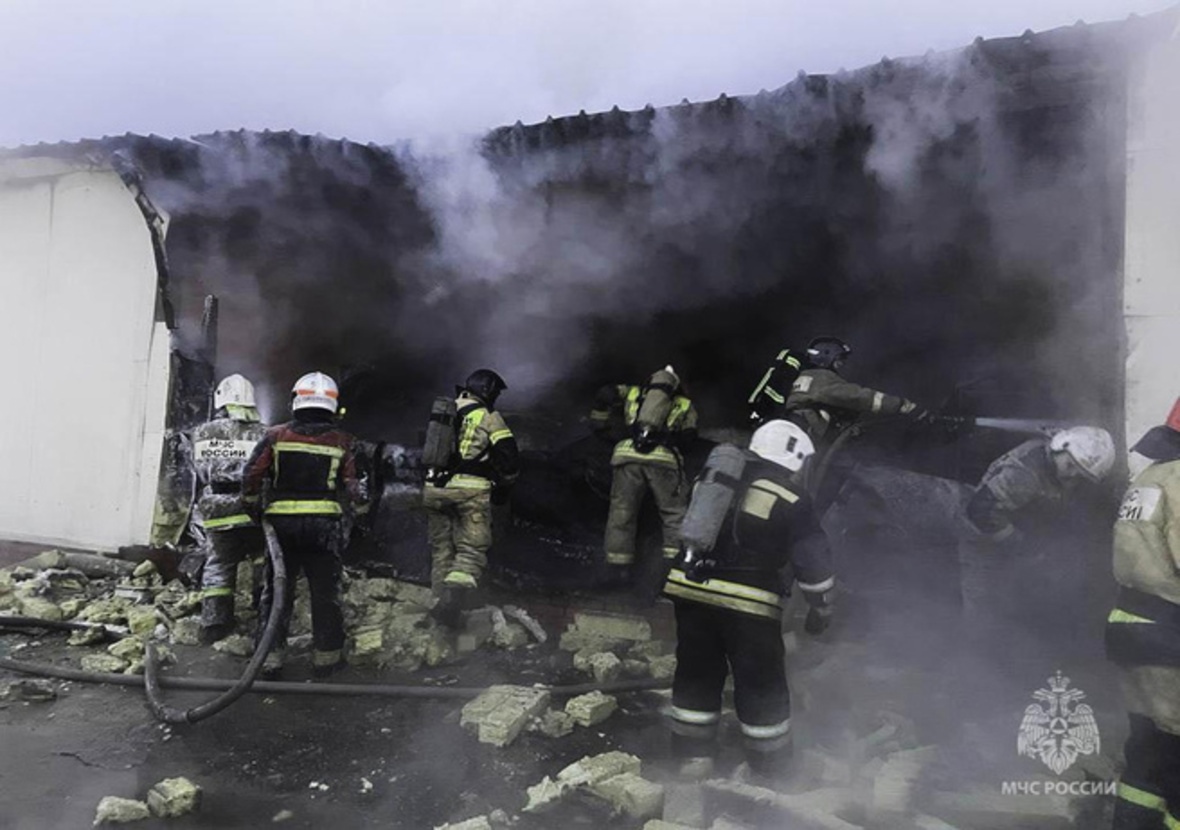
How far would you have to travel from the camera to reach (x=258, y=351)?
25.6 feet

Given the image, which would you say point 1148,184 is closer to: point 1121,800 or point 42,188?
point 1121,800

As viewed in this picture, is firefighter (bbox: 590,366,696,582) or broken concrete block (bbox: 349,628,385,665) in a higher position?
firefighter (bbox: 590,366,696,582)

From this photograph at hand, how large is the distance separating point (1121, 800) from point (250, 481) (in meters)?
4.85

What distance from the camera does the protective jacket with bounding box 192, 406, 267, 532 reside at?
5.93m

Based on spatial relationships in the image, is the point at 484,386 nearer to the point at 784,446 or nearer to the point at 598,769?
the point at 784,446

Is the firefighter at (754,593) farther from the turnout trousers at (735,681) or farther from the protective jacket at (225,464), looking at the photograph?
the protective jacket at (225,464)

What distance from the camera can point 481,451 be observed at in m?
6.23

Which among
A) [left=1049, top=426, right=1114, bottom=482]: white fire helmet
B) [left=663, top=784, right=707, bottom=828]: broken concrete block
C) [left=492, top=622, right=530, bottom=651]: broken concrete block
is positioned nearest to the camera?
[left=663, top=784, right=707, bottom=828]: broken concrete block

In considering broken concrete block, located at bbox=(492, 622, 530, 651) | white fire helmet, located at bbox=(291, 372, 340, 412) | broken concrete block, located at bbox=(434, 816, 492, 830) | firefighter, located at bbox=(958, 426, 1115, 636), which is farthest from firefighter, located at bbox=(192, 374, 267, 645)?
firefighter, located at bbox=(958, 426, 1115, 636)

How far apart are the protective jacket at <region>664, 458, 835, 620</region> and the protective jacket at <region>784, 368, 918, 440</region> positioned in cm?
168

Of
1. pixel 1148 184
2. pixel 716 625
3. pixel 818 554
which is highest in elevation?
pixel 1148 184

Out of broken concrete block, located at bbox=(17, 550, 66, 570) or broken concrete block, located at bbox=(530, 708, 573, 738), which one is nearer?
broken concrete block, located at bbox=(530, 708, 573, 738)

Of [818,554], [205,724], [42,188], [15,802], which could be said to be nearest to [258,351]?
[42,188]

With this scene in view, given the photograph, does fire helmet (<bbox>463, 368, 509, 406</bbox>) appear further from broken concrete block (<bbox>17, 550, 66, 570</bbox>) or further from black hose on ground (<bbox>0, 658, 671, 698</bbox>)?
broken concrete block (<bbox>17, 550, 66, 570</bbox>)
